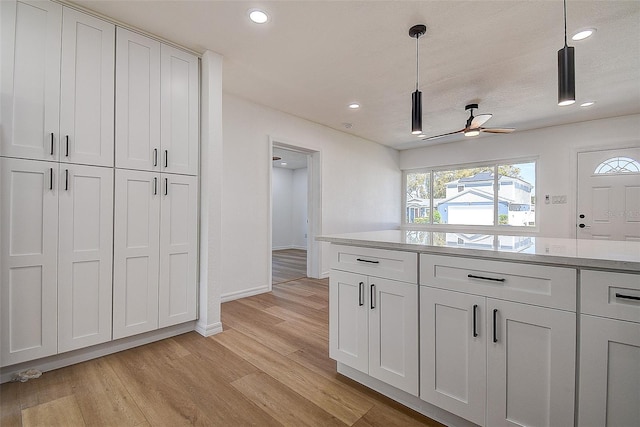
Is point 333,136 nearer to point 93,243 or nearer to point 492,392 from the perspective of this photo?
point 93,243

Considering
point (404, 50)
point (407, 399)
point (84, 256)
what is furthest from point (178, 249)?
point (404, 50)

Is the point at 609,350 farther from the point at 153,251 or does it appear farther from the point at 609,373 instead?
the point at 153,251

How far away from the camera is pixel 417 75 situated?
2.98 meters

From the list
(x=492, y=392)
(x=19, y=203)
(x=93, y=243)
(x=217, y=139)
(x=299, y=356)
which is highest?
(x=217, y=139)

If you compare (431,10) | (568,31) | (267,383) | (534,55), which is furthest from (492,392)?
(534,55)

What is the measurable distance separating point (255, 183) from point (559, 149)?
505 centimetres

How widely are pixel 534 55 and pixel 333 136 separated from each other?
298 centimetres

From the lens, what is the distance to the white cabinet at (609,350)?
40.4 inches

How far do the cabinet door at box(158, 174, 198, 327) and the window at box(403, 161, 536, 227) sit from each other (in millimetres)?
5388

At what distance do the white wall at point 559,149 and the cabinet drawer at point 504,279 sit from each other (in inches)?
186

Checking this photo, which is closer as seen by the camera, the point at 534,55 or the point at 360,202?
the point at 534,55

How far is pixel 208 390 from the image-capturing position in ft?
5.86


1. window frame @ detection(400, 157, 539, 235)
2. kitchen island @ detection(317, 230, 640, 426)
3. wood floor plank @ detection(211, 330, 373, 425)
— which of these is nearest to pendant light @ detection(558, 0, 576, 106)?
kitchen island @ detection(317, 230, 640, 426)

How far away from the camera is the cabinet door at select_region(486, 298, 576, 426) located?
1147 millimetres
